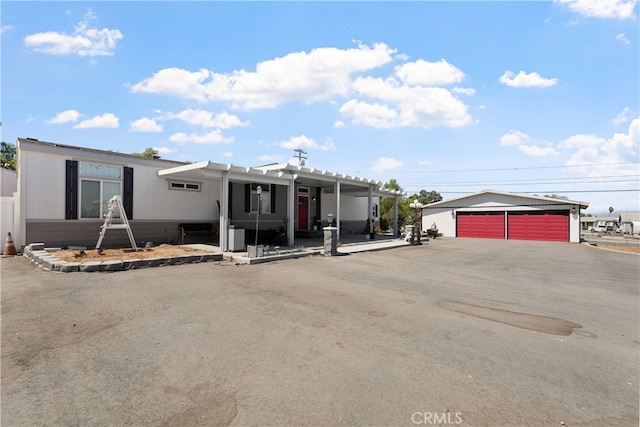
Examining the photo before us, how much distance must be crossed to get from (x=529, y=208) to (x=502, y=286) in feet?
69.3

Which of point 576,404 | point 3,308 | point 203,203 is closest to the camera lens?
point 576,404

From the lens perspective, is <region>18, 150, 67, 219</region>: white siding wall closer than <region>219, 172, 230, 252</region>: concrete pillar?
Yes

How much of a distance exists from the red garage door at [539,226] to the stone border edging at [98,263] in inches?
956

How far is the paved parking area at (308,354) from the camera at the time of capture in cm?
259

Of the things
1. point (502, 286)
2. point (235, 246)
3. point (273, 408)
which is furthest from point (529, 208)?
point (273, 408)

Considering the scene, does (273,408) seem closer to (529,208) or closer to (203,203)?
(203,203)

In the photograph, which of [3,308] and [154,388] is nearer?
[154,388]

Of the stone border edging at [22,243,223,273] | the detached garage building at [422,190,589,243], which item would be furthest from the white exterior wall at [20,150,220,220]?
the detached garage building at [422,190,589,243]

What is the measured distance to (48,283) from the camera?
6570 mm

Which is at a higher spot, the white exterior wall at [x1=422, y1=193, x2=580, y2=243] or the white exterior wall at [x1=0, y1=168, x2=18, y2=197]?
the white exterior wall at [x1=0, y1=168, x2=18, y2=197]

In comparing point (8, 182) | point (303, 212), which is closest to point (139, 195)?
point (303, 212)

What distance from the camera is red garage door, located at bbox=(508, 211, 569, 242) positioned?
23.8 meters

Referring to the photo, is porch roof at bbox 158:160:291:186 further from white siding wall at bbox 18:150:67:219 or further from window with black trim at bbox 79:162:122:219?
white siding wall at bbox 18:150:67:219

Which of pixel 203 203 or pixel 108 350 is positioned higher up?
pixel 203 203
